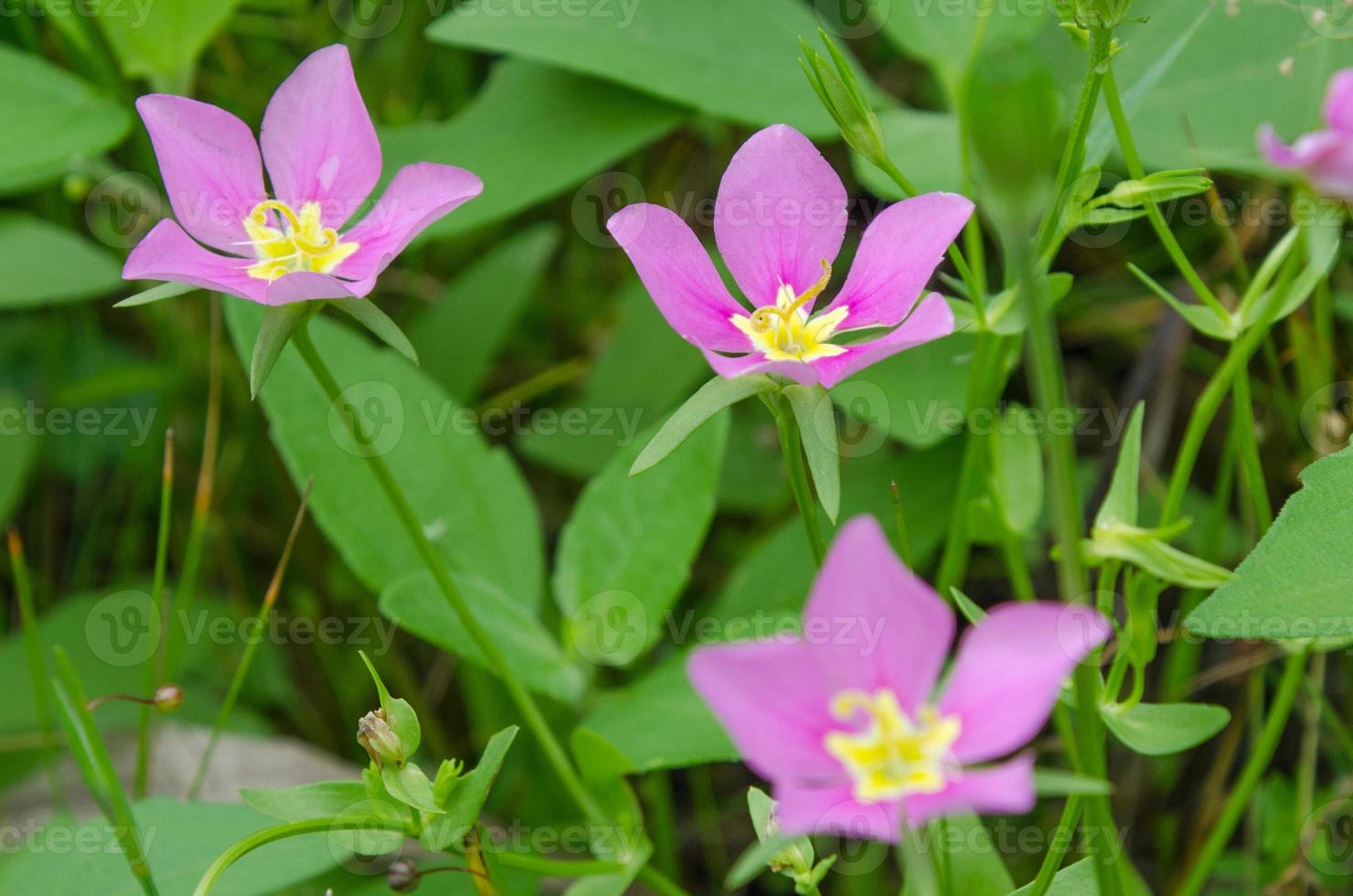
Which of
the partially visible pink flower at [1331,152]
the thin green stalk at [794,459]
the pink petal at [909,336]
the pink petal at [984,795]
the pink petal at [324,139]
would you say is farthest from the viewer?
the pink petal at [324,139]

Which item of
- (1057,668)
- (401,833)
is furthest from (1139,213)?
(401,833)

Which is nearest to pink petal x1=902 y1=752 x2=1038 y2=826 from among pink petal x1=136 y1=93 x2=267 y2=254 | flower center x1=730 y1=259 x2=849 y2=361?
flower center x1=730 y1=259 x2=849 y2=361

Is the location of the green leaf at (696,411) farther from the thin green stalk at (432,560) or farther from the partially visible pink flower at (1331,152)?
the partially visible pink flower at (1331,152)

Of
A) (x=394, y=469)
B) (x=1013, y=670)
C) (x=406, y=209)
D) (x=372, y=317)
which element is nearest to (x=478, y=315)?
(x=394, y=469)

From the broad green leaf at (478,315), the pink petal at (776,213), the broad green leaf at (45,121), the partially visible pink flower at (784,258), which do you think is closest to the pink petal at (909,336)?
the partially visible pink flower at (784,258)

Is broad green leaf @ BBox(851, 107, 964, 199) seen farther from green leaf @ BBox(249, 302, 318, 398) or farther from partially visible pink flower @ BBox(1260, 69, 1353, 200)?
partially visible pink flower @ BBox(1260, 69, 1353, 200)

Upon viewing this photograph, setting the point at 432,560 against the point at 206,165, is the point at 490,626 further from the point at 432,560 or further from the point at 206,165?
the point at 206,165
